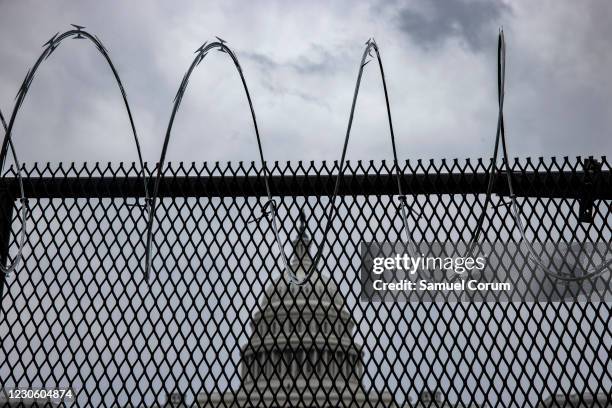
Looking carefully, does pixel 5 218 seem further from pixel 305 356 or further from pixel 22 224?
pixel 305 356

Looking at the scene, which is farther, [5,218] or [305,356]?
[5,218]

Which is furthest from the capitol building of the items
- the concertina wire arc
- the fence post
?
the fence post

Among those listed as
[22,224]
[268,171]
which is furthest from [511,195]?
[22,224]

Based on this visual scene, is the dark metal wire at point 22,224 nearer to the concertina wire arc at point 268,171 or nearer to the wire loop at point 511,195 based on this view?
the concertina wire arc at point 268,171

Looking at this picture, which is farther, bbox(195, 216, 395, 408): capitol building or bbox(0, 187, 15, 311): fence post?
bbox(0, 187, 15, 311): fence post

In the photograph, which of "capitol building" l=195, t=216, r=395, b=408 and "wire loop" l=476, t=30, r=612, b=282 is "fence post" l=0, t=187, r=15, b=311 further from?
"wire loop" l=476, t=30, r=612, b=282

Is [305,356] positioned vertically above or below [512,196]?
below

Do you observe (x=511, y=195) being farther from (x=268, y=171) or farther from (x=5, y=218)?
(x=5, y=218)

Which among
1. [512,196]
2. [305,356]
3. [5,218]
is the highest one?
[512,196]

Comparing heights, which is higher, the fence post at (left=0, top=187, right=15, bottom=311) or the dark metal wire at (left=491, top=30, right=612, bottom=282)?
the dark metal wire at (left=491, top=30, right=612, bottom=282)

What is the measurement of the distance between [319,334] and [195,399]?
69.1 inches

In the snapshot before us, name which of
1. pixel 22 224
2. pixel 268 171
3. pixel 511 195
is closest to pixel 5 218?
pixel 22 224

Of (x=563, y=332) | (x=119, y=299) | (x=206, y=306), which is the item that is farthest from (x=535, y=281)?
(x=119, y=299)

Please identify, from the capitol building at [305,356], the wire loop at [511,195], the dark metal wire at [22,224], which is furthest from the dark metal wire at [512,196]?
the dark metal wire at [22,224]
